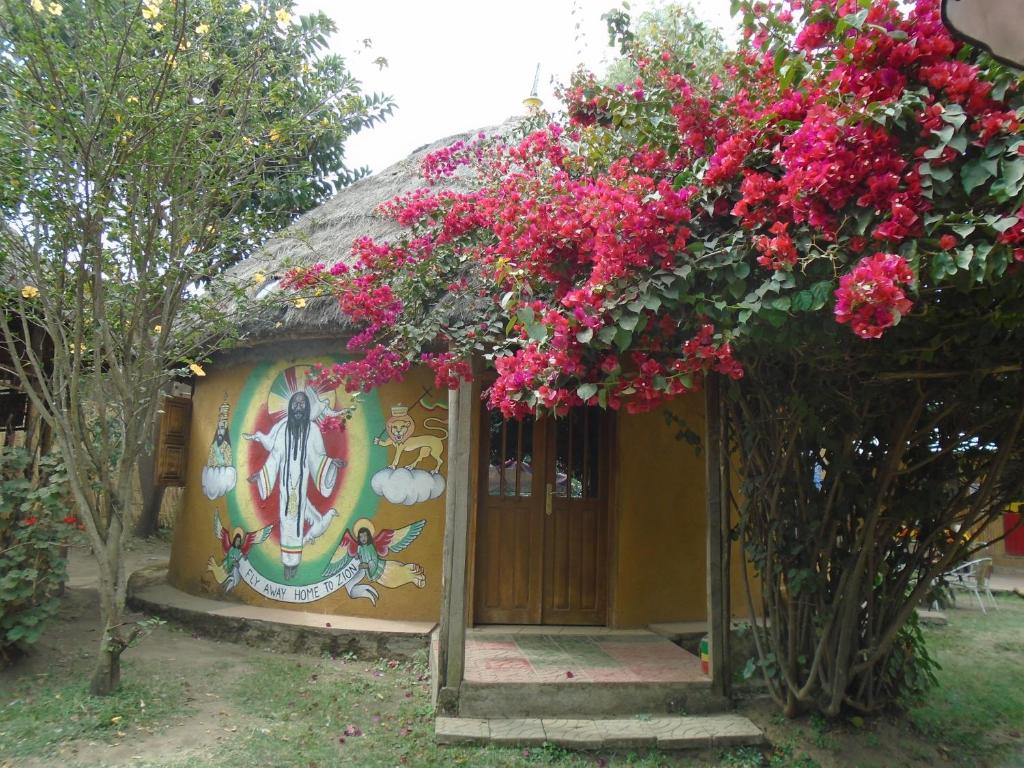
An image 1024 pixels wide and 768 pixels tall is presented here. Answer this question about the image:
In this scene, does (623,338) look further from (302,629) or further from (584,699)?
(302,629)

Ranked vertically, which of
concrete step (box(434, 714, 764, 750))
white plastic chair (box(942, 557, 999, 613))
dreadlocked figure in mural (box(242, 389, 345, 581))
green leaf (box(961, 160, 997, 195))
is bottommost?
concrete step (box(434, 714, 764, 750))

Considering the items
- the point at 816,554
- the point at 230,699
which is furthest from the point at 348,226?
the point at 816,554

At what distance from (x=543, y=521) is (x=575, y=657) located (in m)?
1.41

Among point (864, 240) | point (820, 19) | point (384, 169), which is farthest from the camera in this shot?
point (384, 169)

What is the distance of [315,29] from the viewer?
206 inches

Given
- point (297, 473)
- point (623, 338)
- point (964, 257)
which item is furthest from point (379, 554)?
point (964, 257)

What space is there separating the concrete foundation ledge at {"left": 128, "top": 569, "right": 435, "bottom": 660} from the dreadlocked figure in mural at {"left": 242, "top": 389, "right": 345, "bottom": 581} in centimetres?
52

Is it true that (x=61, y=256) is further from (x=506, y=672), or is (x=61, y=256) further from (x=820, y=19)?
(x=820, y=19)

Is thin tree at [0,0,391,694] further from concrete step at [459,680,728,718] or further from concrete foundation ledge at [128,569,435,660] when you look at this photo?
concrete step at [459,680,728,718]

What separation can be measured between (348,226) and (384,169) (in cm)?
186

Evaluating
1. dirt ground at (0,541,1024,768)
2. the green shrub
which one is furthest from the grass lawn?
the green shrub

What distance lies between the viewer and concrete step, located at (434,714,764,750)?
4145mm

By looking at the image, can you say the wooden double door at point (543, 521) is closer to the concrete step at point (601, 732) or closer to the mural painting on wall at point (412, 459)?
the mural painting on wall at point (412, 459)

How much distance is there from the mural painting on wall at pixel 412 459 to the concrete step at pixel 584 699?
7.14 ft
